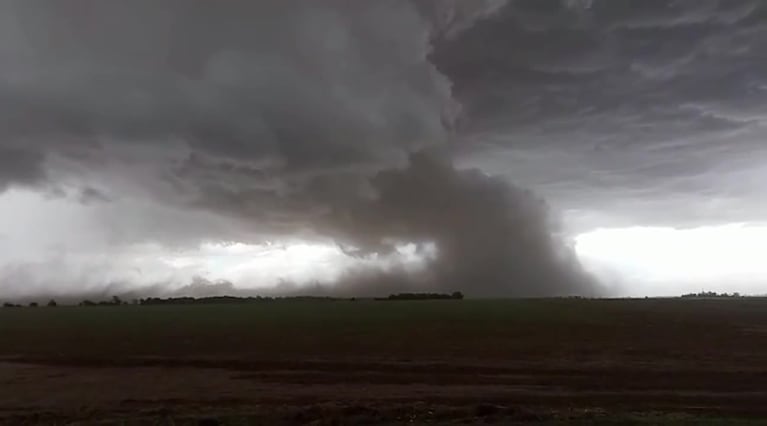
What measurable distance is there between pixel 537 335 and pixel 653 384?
42.6 m

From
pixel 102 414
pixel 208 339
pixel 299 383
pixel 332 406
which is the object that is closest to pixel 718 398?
pixel 332 406

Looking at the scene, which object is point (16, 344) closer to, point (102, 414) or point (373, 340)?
point (373, 340)

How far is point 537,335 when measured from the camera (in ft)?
267

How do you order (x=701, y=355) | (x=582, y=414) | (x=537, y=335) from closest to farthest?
(x=582, y=414), (x=701, y=355), (x=537, y=335)

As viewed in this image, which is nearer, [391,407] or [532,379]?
[391,407]

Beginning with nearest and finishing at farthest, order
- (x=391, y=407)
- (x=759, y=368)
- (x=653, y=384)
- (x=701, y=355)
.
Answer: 1. (x=391, y=407)
2. (x=653, y=384)
3. (x=759, y=368)
4. (x=701, y=355)

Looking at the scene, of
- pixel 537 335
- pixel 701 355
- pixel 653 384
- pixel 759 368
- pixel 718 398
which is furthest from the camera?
pixel 537 335

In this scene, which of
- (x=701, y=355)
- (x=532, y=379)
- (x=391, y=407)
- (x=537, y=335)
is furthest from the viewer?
(x=537, y=335)

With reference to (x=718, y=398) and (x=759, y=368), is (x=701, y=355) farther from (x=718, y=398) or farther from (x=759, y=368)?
(x=718, y=398)

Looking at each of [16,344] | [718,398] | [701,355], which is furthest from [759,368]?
[16,344]

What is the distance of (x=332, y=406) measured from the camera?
31.2m

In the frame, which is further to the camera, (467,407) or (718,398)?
(718,398)

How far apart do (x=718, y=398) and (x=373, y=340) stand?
149 ft

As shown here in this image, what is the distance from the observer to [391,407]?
30.6 meters
